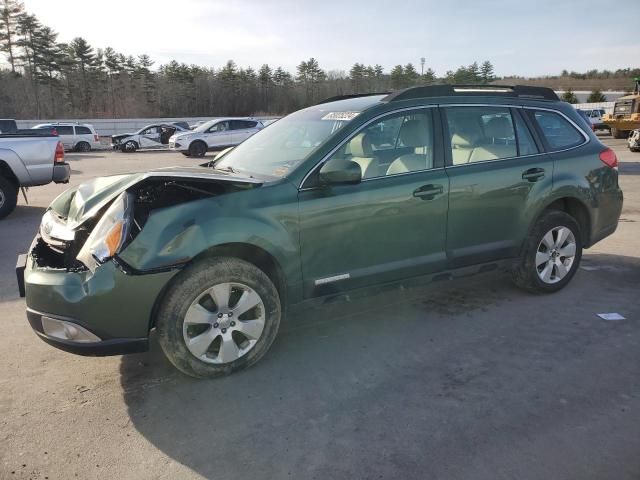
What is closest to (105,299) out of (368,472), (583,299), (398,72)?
(368,472)

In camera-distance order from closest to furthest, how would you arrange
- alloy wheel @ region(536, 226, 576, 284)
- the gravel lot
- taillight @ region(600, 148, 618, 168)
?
the gravel lot → alloy wheel @ region(536, 226, 576, 284) → taillight @ region(600, 148, 618, 168)

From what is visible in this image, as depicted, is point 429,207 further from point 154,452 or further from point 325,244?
point 154,452

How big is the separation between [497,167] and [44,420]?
377 centimetres

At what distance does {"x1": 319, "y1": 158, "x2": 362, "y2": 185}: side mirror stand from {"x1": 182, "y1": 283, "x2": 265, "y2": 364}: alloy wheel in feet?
2.99

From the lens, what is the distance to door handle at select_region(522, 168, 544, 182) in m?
4.41

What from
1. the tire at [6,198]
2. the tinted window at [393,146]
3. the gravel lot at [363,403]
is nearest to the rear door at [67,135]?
the tire at [6,198]

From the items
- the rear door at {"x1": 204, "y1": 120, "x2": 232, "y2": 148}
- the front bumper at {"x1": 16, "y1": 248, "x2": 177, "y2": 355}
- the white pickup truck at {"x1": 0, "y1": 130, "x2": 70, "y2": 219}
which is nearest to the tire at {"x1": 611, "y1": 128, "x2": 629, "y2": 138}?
the rear door at {"x1": 204, "y1": 120, "x2": 232, "y2": 148}

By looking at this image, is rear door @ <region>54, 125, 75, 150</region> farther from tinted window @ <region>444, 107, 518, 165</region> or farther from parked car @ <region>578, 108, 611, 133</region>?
parked car @ <region>578, 108, 611, 133</region>

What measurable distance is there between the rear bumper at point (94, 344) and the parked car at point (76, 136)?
28113mm

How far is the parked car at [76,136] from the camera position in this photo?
28.0 meters

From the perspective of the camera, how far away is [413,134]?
402 cm

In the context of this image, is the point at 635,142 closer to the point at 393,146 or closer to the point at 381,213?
the point at 393,146

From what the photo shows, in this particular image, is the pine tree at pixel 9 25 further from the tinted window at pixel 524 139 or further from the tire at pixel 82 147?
the tinted window at pixel 524 139

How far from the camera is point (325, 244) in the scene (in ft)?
11.6
